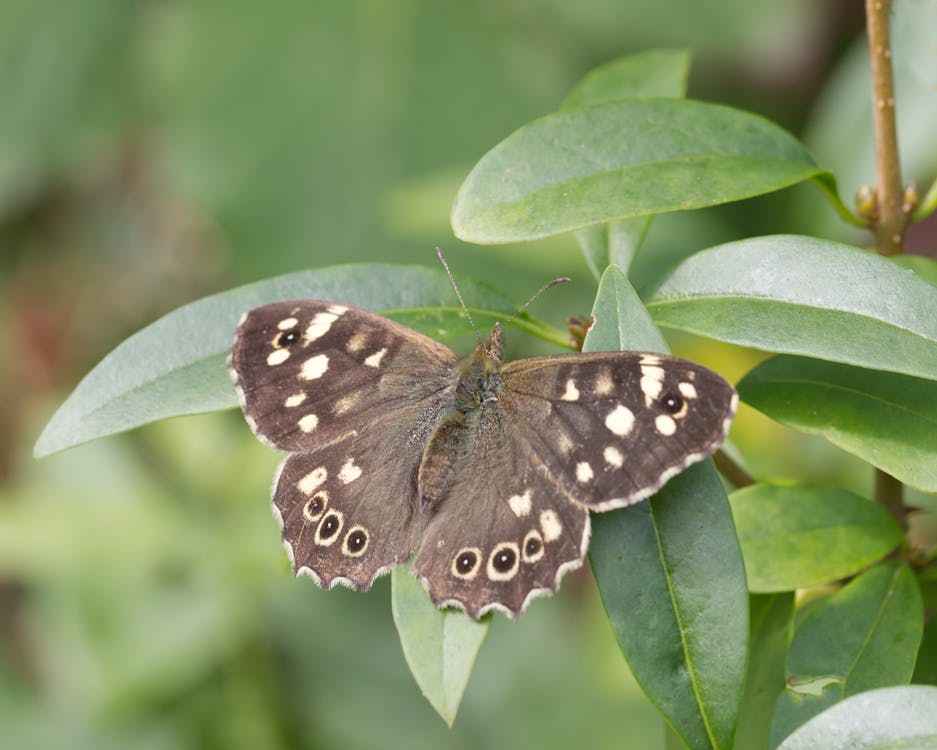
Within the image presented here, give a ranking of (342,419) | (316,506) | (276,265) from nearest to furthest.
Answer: (316,506) → (342,419) → (276,265)

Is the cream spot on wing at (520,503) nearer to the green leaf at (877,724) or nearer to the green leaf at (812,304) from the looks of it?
the green leaf at (812,304)

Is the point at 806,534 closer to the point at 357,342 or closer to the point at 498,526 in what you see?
the point at 498,526

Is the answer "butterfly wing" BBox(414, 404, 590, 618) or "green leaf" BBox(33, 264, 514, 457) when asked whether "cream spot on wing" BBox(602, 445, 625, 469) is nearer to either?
"butterfly wing" BBox(414, 404, 590, 618)

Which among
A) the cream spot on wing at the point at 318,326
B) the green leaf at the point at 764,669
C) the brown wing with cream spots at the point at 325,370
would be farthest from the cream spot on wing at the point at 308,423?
the green leaf at the point at 764,669

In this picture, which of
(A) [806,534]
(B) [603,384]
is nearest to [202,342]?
(B) [603,384]

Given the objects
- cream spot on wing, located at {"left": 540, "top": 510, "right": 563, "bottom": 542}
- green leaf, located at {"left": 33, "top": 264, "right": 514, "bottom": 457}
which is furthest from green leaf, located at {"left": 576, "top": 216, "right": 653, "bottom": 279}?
cream spot on wing, located at {"left": 540, "top": 510, "right": 563, "bottom": 542}

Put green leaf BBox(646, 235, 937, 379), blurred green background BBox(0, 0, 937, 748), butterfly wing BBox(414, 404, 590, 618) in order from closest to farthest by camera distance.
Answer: green leaf BBox(646, 235, 937, 379) < butterfly wing BBox(414, 404, 590, 618) < blurred green background BBox(0, 0, 937, 748)
